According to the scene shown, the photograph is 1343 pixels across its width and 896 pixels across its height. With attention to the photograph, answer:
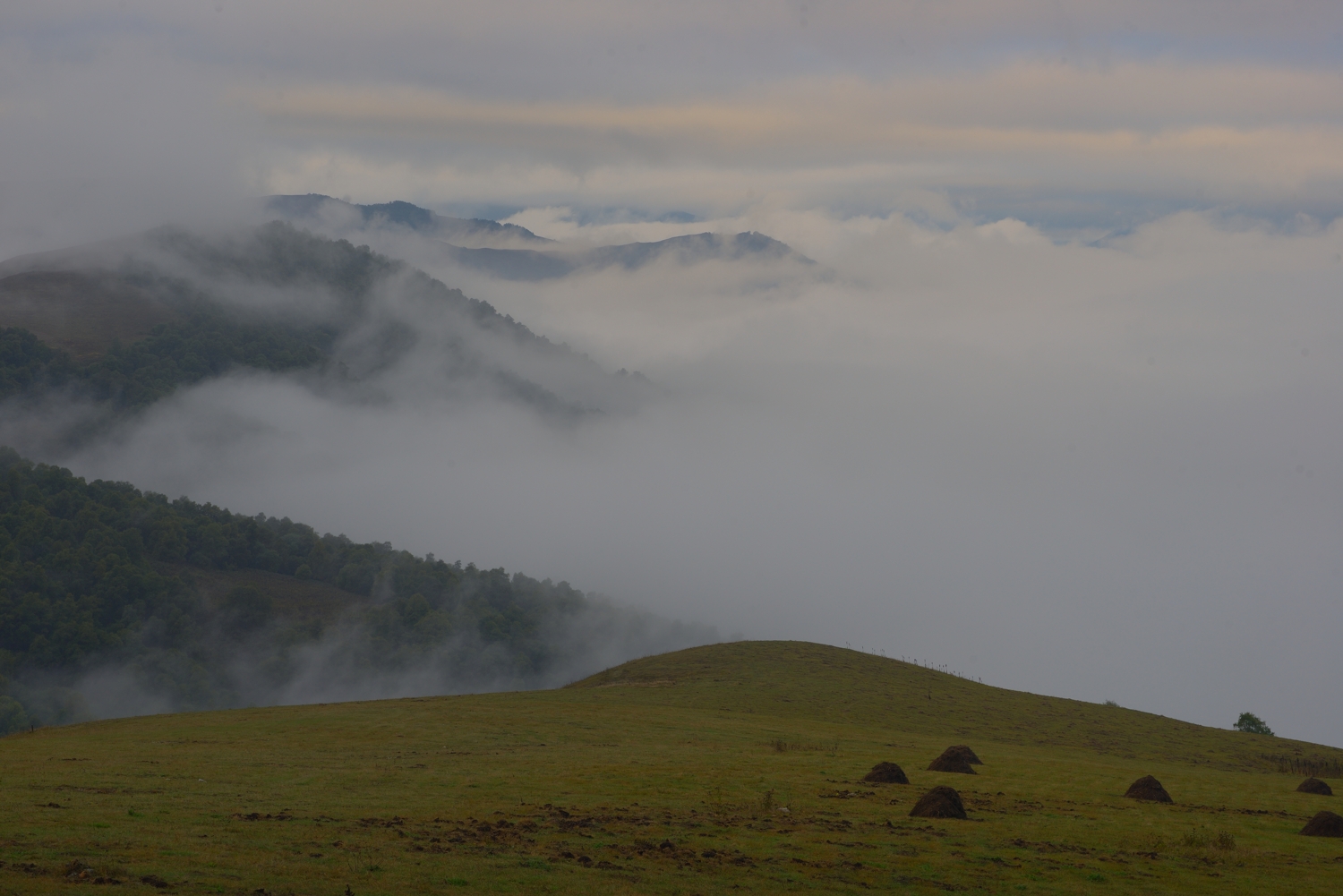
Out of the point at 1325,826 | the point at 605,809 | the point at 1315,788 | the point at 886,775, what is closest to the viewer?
the point at 605,809

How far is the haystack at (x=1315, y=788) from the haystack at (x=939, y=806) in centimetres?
2321

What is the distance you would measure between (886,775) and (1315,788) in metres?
22.2

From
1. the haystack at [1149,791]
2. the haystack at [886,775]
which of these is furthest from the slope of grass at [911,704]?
the haystack at [886,775]

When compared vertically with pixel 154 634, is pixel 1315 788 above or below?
above

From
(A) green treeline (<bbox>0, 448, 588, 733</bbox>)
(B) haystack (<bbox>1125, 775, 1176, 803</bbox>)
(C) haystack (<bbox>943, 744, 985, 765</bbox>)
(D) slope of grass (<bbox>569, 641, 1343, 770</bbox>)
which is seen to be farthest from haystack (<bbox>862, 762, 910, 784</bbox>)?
(A) green treeline (<bbox>0, 448, 588, 733</bbox>)

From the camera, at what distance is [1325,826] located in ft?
113

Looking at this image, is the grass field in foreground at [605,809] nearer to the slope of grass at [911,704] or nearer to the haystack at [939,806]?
the haystack at [939,806]

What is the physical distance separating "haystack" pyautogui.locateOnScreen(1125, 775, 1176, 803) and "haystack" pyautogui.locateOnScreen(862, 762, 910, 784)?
8.89m

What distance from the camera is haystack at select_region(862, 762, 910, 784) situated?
3991 cm

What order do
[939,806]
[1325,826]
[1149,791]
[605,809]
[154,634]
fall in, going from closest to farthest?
[605,809] → [939,806] → [1325,826] → [1149,791] → [154,634]

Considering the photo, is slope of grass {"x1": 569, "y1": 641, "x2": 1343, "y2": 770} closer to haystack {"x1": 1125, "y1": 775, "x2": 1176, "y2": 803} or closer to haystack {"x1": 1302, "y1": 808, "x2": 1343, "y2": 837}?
haystack {"x1": 1125, "y1": 775, "x2": 1176, "y2": 803}

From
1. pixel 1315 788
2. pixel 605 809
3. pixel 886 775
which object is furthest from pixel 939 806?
pixel 1315 788

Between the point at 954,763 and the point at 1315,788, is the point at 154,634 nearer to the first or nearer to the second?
the point at 954,763

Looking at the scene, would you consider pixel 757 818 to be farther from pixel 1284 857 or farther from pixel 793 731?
pixel 793 731
